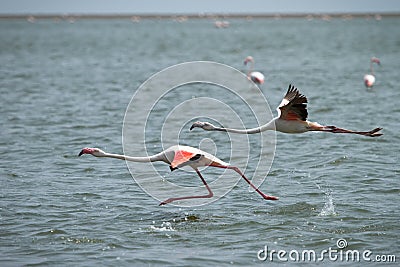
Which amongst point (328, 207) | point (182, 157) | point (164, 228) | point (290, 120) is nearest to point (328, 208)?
point (328, 207)

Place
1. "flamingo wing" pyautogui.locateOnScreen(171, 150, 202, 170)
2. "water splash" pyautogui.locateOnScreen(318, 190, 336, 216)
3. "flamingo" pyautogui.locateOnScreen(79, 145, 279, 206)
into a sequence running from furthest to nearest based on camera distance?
"water splash" pyautogui.locateOnScreen(318, 190, 336, 216) < "flamingo" pyautogui.locateOnScreen(79, 145, 279, 206) < "flamingo wing" pyautogui.locateOnScreen(171, 150, 202, 170)

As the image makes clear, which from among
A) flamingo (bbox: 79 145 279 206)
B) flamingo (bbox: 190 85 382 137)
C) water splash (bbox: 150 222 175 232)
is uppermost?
flamingo (bbox: 190 85 382 137)

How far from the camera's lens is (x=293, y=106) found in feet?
38.7

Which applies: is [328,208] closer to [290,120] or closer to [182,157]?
[290,120]

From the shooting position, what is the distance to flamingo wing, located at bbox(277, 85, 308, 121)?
1171cm

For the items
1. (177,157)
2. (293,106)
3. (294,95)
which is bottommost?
(177,157)

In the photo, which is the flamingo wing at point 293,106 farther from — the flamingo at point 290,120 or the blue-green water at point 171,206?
the blue-green water at point 171,206

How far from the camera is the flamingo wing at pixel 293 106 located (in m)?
11.7

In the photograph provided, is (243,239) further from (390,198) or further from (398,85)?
(398,85)

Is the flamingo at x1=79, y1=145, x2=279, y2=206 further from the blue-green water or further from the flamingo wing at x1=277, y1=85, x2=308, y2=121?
the flamingo wing at x1=277, y1=85, x2=308, y2=121

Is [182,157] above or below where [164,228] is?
above

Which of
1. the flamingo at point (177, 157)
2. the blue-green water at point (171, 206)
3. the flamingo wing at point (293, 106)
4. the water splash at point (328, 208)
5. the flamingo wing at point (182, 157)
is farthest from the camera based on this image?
the flamingo wing at point (293, 106)

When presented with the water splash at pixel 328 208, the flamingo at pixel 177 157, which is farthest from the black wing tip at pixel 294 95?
the water splash at pixel 328 208

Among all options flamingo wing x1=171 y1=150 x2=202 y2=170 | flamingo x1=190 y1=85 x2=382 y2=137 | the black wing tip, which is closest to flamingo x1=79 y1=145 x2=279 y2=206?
flamingo wing x1=171 y1=150 x2=202 y2=170
